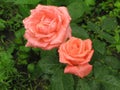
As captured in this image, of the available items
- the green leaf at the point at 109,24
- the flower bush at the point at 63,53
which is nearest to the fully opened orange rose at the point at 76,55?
the flower bush at the point at 63,53

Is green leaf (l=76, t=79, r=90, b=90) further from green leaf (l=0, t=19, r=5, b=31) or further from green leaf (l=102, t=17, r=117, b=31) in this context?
green leaf (l=0, t=19, r=5, b=31)

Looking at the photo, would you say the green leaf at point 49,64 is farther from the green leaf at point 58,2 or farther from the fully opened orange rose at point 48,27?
the green leaf at point 58,2

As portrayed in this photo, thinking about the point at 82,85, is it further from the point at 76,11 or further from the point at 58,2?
the point at 58,2

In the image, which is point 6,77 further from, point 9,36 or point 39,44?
point 39,44

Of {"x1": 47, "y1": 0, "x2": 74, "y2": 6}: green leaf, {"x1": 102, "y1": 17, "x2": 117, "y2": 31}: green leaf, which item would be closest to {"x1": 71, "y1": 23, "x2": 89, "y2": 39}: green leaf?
{"x1": 102, "y1": 17, "x2": 117, "y2": 31}: green leaf

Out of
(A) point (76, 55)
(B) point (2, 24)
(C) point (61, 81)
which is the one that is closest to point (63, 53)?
(A) point (76, 55)
